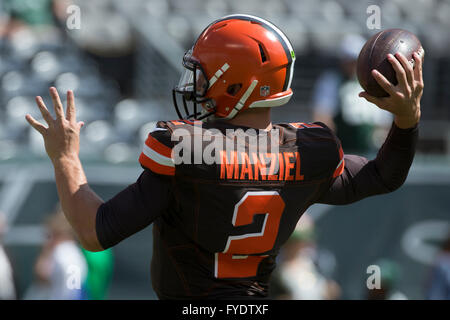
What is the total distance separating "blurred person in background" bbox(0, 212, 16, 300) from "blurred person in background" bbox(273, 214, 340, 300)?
1.86 meters

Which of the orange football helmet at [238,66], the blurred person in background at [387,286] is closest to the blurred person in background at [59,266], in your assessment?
the blurred person in background at [387,286]

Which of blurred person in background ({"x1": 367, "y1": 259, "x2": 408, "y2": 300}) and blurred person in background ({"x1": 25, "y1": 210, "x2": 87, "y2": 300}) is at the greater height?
blurred person in background ({"x1": 25, "y1": 210, "x2": 87, "y2": 300})

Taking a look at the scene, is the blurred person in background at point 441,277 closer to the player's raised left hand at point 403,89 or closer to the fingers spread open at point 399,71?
the player's raised left hand at point 403,89

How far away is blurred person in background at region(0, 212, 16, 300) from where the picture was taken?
4.68 m

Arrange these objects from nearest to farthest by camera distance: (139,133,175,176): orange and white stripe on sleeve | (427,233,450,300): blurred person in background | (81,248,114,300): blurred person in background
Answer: (139,133,175,176): orange and white stripe on sleeve
(81,248,114,300): blurred person in background
(427,233,450,300): blurred person in background

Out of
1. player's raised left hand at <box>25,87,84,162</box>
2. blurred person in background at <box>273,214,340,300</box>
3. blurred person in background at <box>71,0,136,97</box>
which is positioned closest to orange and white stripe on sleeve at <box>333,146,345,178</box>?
player's raised left hand at <box>25,87,84,162</box>

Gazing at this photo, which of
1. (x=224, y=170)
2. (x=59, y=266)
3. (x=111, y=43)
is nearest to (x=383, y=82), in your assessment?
(x=224, y=170)

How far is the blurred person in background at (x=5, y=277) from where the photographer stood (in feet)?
15.4

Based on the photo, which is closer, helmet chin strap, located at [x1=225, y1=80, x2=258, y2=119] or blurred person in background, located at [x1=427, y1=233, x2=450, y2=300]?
helmet chin strap, located at [x1=225, y1=80, x2=258, y2=119]

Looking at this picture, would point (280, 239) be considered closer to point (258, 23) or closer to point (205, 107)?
point (205, 107)

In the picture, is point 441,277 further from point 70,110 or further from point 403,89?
point 70,110

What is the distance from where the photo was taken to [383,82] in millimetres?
2166

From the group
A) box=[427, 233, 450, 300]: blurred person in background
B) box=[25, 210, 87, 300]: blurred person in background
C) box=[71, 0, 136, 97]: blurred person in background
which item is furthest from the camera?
box=[71, 0, 136, 97]: blurred person in background

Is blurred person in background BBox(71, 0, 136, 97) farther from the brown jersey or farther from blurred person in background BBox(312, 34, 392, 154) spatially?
the brown jersey
